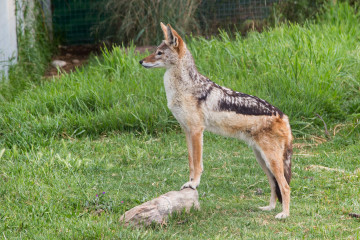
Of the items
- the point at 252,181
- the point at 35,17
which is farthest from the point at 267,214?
the point at 35,17

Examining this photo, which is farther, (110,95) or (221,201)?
(110,95)

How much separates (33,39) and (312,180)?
22.1 feet

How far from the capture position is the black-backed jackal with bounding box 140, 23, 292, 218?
17.2 ft

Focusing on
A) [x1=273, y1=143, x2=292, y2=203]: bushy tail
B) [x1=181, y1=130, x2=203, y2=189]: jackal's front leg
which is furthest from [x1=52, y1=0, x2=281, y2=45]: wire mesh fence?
[x1=273, y1=143, x2=292, y2=203]: bushy tail

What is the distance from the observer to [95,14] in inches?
476

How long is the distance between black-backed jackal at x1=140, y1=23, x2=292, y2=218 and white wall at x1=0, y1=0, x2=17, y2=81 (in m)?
4.55

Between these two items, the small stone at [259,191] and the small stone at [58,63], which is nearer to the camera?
the small stone at [259,191]

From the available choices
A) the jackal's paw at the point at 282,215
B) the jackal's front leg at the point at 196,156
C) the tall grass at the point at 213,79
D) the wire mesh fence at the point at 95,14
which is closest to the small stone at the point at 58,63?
the wire mesh fence at the point at 95,14

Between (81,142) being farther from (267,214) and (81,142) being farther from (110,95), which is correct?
(267,214)

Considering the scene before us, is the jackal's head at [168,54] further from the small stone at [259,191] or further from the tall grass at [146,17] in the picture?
the tall grass at [146,17]

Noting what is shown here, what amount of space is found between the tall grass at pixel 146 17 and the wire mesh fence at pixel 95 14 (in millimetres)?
325

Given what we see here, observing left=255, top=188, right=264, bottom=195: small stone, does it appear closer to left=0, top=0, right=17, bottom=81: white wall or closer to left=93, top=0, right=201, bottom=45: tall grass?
left=0, top=0, right=17, bottom=81: white wall

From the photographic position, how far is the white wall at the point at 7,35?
936 centimetres

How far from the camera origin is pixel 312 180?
20.7 ft
